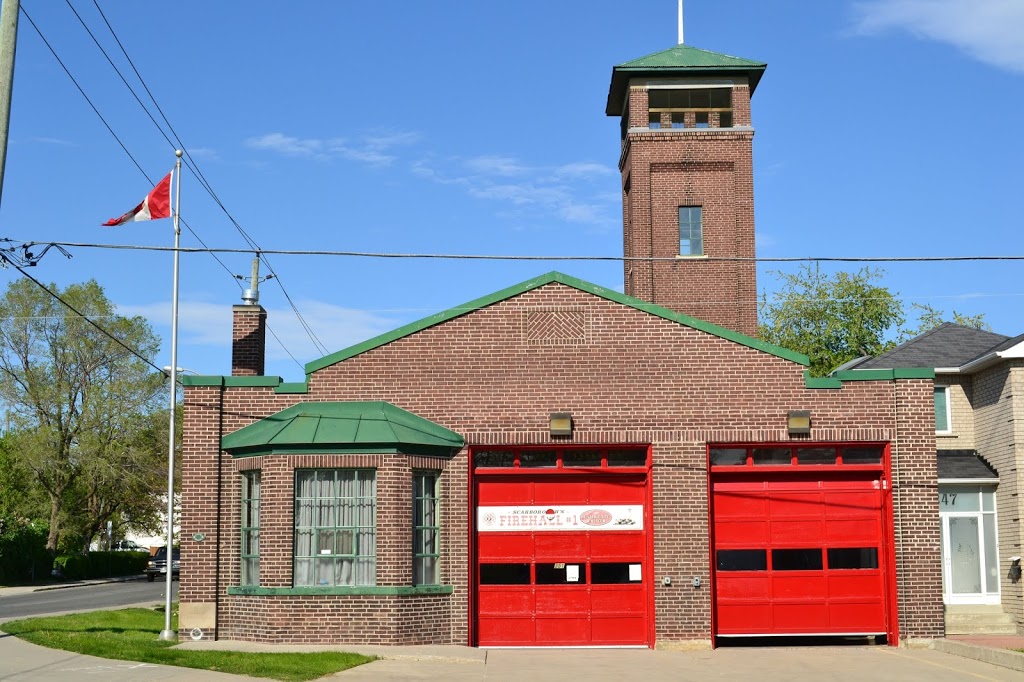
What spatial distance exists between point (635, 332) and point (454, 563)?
530 cm

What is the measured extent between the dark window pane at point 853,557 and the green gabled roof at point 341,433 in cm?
710

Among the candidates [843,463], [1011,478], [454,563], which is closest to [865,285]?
[1011,478]

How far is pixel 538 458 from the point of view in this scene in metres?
21.2

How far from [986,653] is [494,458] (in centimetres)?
888

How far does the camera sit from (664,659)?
19.2 m

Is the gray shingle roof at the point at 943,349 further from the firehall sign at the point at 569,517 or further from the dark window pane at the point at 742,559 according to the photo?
the firehall sign at the point at 569,517

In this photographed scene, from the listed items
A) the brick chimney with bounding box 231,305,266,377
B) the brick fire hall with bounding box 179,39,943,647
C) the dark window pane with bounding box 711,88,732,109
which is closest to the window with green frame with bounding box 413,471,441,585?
the brick fire hall with bounding box 179,39,943,647

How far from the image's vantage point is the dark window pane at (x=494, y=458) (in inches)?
834

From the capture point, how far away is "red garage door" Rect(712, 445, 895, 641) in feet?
68.9

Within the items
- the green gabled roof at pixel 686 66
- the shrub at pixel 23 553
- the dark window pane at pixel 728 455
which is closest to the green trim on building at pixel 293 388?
the dark window pane at pixel 728 455

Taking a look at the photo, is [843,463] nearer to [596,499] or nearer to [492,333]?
[596,499]

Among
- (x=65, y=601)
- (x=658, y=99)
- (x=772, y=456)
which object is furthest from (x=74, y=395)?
(x=772, y=456)

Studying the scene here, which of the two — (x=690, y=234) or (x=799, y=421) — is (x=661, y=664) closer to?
(x=799, y=421)

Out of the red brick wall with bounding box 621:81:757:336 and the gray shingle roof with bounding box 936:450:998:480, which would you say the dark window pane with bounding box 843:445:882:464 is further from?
the red brick wall with bounding box 621:81:757:336
